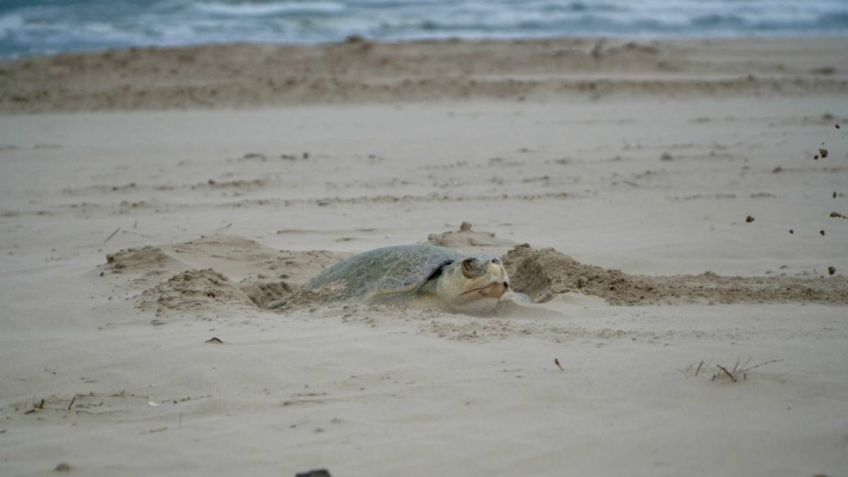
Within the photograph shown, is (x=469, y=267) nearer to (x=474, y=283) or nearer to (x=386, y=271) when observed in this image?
(x=474, y=283)

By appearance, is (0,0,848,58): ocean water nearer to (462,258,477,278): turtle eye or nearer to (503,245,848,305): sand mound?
(503,245,848,305): sand mound

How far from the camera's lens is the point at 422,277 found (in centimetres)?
510

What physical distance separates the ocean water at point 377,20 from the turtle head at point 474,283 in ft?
43.7

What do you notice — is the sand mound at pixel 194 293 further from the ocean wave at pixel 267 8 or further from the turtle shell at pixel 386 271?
the ocean wave at pixel 267 8

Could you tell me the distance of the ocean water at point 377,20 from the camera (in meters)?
18.3

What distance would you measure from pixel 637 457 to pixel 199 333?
2216mm

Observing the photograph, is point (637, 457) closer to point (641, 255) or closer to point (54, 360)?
point (54, 360)

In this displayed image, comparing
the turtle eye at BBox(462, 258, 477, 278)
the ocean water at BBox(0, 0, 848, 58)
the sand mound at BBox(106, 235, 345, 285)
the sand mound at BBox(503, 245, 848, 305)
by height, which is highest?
the ocean water at BBox(0, 0, 848, 58)

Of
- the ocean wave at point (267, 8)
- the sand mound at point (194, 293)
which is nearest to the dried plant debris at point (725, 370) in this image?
the sand mound at point (194, 293)

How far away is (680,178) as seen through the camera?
8.35 meters

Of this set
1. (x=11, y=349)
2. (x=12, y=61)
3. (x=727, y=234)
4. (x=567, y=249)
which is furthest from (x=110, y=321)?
(x=12, y=61)

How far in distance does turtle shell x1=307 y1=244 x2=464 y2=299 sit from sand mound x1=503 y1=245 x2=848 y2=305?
0.51 metres

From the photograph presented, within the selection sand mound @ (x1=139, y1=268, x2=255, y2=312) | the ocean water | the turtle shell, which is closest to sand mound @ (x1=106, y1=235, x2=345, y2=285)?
sand mound @ (x1=139, y1=268, x2=255, y2=312)

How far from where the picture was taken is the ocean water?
18.3m
